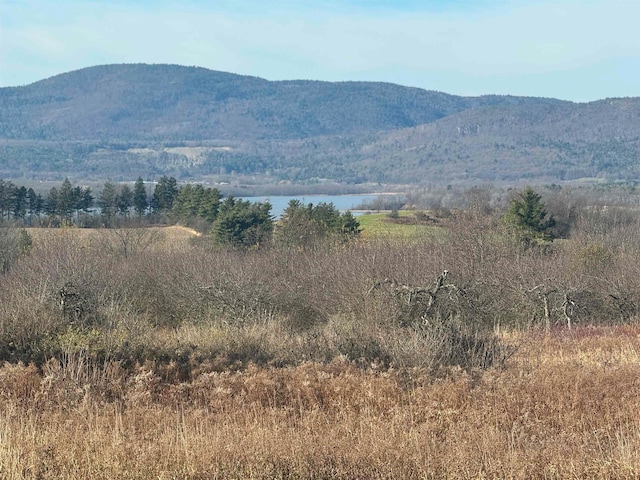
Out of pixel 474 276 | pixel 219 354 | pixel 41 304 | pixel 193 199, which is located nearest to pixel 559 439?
pixel 219 354

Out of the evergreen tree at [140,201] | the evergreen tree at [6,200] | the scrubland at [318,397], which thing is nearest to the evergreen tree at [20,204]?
the evergreen tree at [6,200]

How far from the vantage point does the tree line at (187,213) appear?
142 ft

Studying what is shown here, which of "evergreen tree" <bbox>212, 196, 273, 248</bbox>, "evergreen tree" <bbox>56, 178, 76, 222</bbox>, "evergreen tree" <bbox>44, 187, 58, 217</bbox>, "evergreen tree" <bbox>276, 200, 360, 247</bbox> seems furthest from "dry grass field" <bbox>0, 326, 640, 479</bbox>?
"evergreen tree" <bbox>44, 187, 58, 217</bbox>

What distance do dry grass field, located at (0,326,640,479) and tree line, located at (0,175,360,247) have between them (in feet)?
88.8

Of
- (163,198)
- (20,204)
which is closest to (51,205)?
(20,204)

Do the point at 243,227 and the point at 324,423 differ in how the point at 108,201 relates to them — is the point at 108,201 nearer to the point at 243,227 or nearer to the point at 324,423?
the point at 243,227

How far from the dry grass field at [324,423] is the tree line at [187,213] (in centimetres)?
2707

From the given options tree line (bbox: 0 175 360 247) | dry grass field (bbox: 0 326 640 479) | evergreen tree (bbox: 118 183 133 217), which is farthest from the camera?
evergreen tree (bbox: 118 183 133 217)

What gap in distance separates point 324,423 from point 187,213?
2199 inches

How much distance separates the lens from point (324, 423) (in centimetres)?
872

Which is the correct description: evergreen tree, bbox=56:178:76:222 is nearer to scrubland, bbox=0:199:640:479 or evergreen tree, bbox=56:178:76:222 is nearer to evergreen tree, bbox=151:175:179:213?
evergreen tree, bbox=151:175:179:213

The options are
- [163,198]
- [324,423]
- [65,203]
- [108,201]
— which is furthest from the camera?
[163,198]

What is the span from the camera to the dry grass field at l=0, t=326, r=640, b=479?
6812 millimetres

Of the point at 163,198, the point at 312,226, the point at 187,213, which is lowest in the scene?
the point at 187,213
